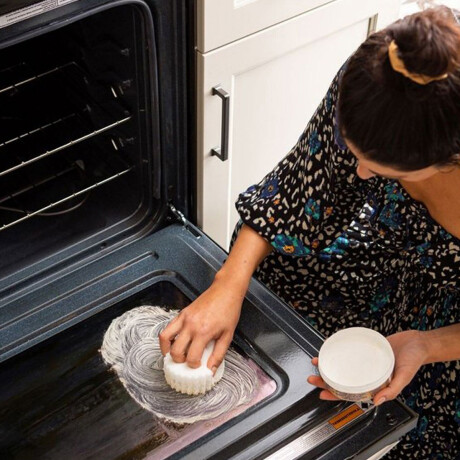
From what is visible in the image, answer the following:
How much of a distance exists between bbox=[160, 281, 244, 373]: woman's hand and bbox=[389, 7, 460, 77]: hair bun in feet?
1.54

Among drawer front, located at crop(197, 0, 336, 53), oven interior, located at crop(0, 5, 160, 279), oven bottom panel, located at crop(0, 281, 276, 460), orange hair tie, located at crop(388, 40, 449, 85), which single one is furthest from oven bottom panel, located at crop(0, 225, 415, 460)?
orange hair tie, located at crop(388, 40, 449, 85)

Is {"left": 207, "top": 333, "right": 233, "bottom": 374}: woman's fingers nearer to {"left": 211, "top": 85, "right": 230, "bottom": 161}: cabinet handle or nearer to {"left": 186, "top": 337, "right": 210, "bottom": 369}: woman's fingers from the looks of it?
{"left": 186, "top": 337, "right": 210, "bottom": 369}: woman's fingers

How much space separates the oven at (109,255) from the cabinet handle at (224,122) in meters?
0.04

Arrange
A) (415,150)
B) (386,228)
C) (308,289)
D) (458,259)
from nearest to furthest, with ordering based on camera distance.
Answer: (415,150) < (458,259) < (386,228) < (308,289)

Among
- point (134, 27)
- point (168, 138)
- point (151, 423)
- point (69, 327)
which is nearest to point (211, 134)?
point (168, 138)

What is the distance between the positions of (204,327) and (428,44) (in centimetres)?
52

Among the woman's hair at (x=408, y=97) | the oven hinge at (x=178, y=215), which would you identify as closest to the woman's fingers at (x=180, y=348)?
the oven hinge at (x=178, y=215)

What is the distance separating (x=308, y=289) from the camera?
1454mm

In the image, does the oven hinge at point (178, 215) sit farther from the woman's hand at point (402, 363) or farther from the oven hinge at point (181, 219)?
Result: the woman's hand at point (402, 363)

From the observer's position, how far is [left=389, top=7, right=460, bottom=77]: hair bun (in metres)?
0.90

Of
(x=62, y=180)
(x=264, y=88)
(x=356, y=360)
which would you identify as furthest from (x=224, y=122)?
(x=356, y=360)

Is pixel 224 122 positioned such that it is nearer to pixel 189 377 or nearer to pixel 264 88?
pixel 264 88

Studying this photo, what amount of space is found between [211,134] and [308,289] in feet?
1.06

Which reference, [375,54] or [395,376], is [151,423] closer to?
[395,376]
